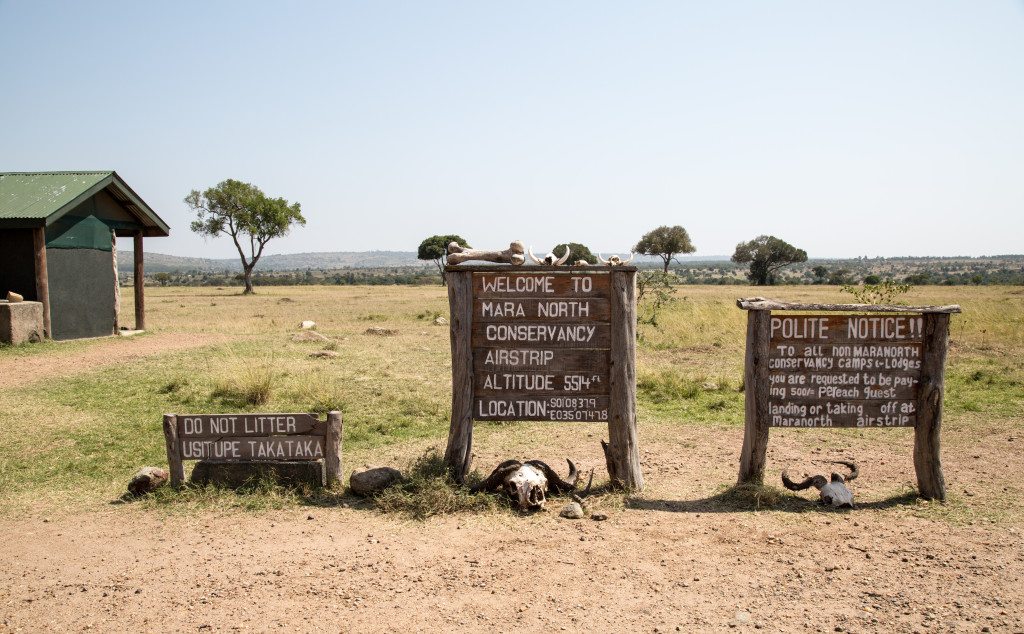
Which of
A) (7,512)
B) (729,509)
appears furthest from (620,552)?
(7,512)

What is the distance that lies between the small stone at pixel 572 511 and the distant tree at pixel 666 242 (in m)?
67.9

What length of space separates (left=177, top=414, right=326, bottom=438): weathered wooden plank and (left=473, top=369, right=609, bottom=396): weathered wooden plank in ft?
5.50

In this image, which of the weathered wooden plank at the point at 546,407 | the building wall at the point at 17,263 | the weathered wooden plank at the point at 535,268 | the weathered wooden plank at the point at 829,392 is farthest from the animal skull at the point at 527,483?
the building wall at the point at 17,263

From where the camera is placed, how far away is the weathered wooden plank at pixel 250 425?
671 centimetres

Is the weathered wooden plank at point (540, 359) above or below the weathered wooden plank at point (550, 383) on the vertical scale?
above

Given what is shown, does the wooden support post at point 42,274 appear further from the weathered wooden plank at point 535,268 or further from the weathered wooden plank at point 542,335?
A: the weathered wooden plank at point 542,335

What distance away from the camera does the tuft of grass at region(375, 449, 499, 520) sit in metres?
6.28

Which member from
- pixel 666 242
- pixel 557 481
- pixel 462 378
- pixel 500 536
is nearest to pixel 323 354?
pixel 462 378

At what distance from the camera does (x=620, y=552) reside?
5.41 m

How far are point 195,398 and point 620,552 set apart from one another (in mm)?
7695

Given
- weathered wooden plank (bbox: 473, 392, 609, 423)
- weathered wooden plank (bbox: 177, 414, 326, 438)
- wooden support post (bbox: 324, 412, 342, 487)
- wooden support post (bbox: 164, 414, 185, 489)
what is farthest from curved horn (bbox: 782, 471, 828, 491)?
wooden support post (bbox: 164, 414, 185, 489)

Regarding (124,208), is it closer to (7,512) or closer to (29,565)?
(7,512)

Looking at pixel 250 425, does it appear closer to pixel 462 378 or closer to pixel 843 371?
pixel 462 378

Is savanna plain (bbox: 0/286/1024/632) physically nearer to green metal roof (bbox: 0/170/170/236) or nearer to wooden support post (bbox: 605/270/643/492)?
wooden support post (bbox: 605/270/643/492)
